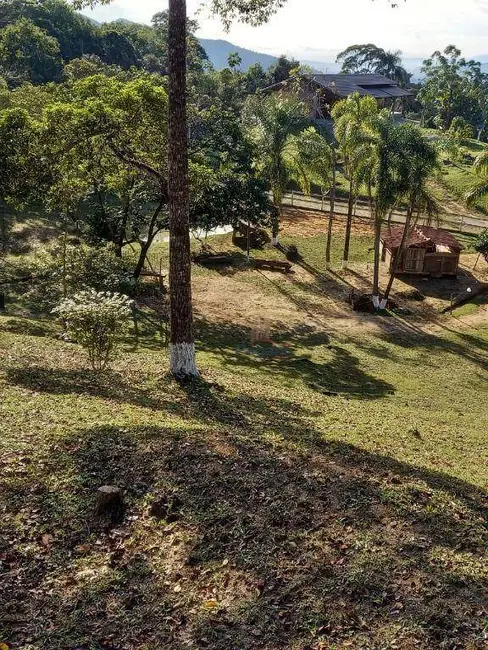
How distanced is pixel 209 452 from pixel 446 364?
13.9 m

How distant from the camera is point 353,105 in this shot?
93.8 ft

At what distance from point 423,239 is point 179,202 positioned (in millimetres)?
21370

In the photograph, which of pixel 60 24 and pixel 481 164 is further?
pixel 60 24

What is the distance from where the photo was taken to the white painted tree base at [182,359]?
13023 mm

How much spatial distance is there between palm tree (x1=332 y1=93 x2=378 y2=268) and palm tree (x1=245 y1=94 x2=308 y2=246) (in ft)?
7.64

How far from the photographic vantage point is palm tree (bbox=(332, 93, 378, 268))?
25.0 metres

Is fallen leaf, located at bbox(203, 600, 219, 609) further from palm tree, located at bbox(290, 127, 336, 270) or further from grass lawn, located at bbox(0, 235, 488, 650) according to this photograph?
palm tree, located at bbox(290, 127, 336, 270)

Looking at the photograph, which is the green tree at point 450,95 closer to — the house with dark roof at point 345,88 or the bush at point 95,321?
the house with dark roof at point 345,88

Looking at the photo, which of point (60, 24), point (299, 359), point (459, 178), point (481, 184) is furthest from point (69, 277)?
point (60, 24)

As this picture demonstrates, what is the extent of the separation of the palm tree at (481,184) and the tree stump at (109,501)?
26904 millimetres

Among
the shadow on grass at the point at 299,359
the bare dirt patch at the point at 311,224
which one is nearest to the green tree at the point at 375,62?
the bare dirt patch at the point at 311,224

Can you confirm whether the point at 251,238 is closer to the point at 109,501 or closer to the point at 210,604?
the point at 109,501

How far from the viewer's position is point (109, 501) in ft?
22.9

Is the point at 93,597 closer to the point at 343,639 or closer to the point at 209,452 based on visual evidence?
the point at 343,639
